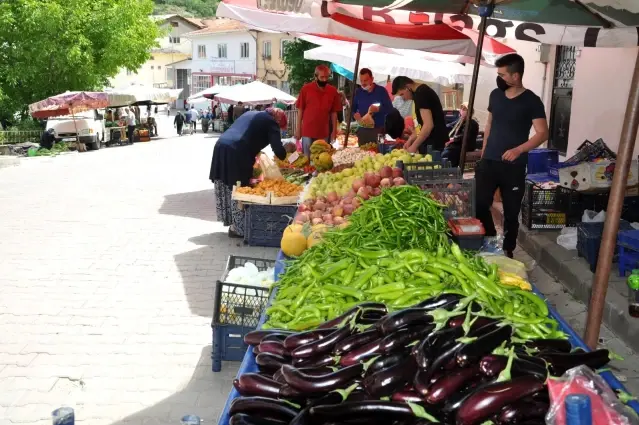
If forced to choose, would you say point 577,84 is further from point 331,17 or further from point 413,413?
point 413,413

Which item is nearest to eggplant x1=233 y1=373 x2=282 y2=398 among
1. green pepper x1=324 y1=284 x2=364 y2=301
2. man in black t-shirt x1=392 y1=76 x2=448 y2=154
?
green pepper x1=324 y1=284 x2=364 y2=301

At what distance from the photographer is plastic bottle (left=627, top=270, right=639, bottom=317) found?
556cm

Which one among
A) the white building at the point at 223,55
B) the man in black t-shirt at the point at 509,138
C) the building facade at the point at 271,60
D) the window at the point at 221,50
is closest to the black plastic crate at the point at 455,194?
the man in black t-shirt at the point at 509,138

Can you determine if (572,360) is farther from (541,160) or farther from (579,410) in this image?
(541,160)

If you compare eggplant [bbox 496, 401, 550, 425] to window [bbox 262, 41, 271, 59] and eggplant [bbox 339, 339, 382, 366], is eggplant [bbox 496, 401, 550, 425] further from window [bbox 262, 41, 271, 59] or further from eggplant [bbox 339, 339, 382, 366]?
window [bbox 262, 41, 271, 59]

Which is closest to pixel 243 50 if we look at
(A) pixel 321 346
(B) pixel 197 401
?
(B) pixel 197 401

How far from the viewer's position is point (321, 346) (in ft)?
9.75

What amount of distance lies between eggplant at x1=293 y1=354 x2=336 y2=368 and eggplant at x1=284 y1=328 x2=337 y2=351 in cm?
9

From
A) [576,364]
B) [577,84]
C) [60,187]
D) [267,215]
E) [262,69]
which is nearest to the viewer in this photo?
[576,364]

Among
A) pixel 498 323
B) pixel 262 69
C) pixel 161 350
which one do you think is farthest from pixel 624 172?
pixel 262 69

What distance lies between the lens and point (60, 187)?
16.3 metres

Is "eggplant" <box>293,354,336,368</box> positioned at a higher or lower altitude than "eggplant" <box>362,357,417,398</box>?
lower

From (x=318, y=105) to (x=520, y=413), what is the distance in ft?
→ 28.8

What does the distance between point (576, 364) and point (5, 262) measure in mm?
7861
